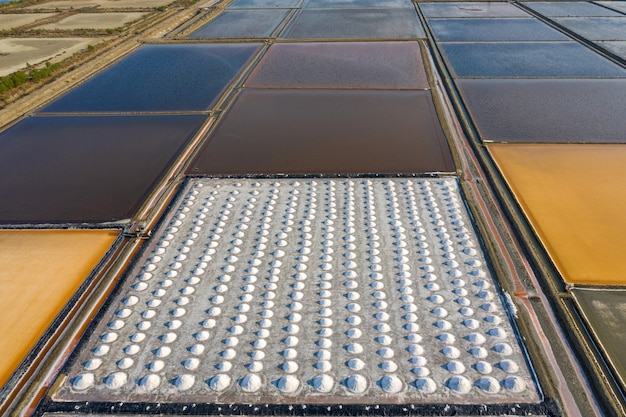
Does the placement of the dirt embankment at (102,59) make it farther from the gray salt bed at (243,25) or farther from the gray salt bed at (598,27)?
the gray salt bed at (598,27)

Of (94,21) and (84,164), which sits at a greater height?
(94,21)

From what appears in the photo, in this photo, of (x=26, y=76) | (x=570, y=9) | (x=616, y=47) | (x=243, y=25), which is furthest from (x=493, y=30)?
(x=26, y=76)

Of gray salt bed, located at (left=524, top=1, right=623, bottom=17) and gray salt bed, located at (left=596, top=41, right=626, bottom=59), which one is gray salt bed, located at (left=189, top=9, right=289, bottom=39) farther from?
gray salt bed, located at (left=524, top=1, right=623, bottom=17)

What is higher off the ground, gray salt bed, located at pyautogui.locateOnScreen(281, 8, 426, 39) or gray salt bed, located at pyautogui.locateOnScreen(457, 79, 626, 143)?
gray salt bed, located at pyautogui.locateOnScreen(281, 8, 426, 39)

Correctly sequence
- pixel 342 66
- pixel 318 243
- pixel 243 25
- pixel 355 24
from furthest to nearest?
1. pixel 243 25
2. pixel 355 24
3. pixel 342 66
4. pixel 318 243

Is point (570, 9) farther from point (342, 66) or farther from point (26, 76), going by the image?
point (26, 76)

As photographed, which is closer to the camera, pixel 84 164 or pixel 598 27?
pixel 84 164

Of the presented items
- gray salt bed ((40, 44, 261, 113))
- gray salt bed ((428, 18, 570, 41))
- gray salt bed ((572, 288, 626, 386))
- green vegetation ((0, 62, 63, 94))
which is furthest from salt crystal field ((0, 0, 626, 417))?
gray salt bed ((428, 18, 570, 41))
